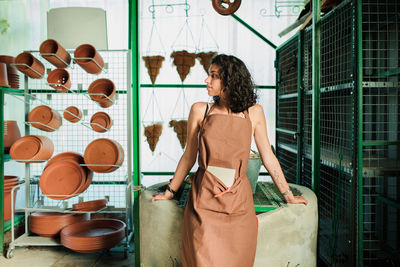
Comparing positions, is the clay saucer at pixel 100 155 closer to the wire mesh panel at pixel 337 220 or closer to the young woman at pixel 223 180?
the young woman at pixel 223 180

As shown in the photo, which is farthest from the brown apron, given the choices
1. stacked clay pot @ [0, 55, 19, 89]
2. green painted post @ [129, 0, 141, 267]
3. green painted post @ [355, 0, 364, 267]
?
stacked clay pot @ [0, 55, 19, 89]

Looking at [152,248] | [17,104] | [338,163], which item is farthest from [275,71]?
[17,104]

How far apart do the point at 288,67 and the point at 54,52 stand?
7.95 feet

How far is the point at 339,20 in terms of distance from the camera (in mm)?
2705

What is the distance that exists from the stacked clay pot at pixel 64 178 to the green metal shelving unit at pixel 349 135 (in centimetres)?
213

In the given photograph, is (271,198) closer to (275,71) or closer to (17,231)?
(275,71)

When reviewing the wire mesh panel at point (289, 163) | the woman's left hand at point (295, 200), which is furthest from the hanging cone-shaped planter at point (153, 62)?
the woman's left hand at point (295, 200)

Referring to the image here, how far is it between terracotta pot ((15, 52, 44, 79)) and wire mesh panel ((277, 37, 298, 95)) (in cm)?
250

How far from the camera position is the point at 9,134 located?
12.0 feet

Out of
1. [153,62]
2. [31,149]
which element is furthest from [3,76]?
[153,62]

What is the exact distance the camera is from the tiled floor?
10.4 feet

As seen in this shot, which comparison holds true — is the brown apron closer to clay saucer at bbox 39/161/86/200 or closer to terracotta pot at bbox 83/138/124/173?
terracotta pot at bbox 83/138/124/173

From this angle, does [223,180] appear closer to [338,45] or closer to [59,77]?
[338,45]

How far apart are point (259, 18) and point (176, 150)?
196 cm
